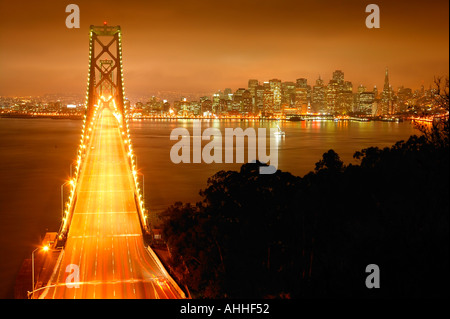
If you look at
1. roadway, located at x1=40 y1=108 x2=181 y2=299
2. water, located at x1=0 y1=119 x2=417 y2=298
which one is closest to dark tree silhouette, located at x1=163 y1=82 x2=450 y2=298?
roadway, located at x1=40 y1=108 x2=181 y2=299

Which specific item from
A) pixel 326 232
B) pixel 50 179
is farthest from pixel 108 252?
pixel 50 179

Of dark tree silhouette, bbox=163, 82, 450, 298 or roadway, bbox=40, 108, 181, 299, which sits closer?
dark tree silhouette, bbox=163, 82, 450, 298

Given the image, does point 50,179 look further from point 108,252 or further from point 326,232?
point 326,232

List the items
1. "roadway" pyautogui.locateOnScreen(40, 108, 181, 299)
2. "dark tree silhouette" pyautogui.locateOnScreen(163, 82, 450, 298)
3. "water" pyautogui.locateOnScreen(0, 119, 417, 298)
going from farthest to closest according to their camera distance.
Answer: "water" pyautogui.locateOnScreen(0, 119, 417, 298), "roadway" pyautogui.locateOnScreen(40, 108, 181, 299), "dark tree silhouette" pyautogui.locateOnScreen(163, 82, 450, 298)

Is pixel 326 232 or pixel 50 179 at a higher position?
pixel 326 232

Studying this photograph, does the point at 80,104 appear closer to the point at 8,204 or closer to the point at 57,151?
the point at 57,151

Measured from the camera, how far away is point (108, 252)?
8.61 m

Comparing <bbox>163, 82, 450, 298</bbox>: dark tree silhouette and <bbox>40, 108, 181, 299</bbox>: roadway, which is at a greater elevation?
<bbox>163, 82, 450, 298</bbox>: dark tree silhouette

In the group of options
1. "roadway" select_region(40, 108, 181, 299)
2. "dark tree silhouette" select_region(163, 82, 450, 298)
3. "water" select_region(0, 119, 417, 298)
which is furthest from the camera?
"water" select_region(0, 119, 417, 298)

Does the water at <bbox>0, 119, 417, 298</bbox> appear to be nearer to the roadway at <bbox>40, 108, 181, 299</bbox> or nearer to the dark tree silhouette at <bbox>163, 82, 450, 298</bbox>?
the roadway at <bbox>40, 108, 181, 299</bbox>

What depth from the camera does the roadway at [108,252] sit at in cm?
692

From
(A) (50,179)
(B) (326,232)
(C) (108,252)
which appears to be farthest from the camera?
(A) (50,179)

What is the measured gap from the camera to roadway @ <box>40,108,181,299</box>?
6922mm

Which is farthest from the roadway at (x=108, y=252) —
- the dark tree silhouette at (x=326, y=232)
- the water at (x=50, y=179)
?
the water at (x=50, y=179)
